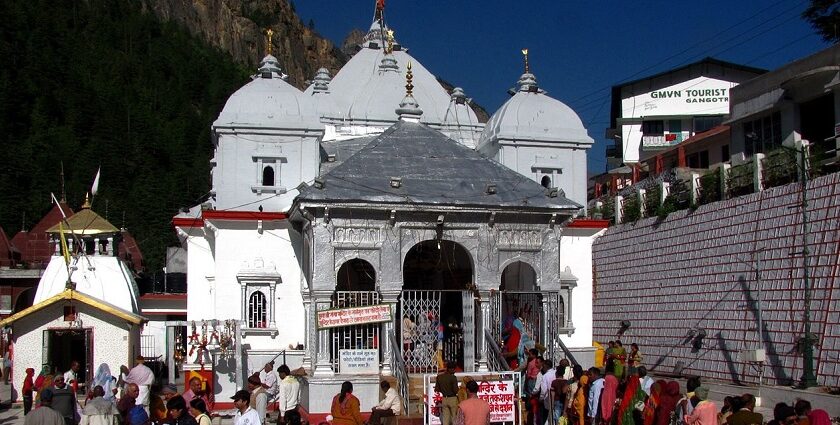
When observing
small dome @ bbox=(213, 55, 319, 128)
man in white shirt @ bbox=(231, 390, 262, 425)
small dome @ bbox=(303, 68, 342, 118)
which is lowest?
man in white shirt @ bbox=(231, 390, 262, 425)

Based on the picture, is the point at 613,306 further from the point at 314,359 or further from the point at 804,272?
the point at 314,359

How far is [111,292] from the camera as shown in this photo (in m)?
31.4

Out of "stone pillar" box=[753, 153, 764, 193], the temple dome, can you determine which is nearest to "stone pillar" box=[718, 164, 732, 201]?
"stone pillar" box=[753, 153, 764, 193]

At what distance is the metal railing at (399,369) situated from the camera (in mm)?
19422

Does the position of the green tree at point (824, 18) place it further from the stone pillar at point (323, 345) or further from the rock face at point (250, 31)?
the rock face at point (250, 31)

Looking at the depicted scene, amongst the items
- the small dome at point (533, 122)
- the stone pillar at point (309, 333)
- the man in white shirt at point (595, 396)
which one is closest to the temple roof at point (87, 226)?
the small dome at point (533, 122)

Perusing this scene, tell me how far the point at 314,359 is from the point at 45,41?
94.2m

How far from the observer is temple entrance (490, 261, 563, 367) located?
2162 cm

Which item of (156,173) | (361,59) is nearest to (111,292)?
(361,59)

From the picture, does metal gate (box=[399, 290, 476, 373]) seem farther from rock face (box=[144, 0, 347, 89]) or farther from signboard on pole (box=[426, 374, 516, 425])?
rock face (box=[144, 0, 347, 89])

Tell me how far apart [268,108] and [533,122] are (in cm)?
759

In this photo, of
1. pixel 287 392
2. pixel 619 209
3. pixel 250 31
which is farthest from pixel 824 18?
pixel 250 31

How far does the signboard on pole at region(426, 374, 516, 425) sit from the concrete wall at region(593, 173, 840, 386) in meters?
6.68

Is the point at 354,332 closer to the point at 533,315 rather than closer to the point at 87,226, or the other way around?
the point at 533,315
